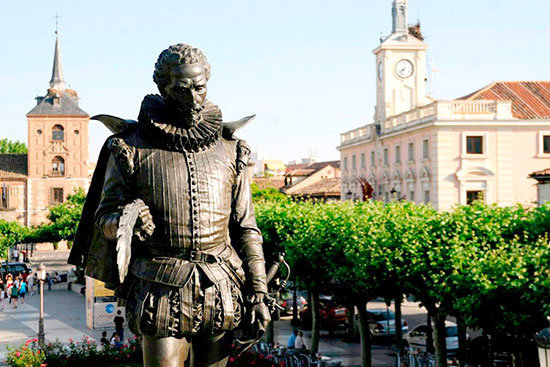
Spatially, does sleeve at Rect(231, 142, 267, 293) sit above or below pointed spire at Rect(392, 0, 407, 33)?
below

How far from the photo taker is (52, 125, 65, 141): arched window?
87.1 metres

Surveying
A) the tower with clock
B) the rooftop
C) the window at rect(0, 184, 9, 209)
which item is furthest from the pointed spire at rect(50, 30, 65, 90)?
the tower with clock

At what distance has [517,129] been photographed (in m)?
44.0

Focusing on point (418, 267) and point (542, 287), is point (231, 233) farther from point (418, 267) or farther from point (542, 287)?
point (418, 267)

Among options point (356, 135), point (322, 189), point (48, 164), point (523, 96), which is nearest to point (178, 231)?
point (523, 96)

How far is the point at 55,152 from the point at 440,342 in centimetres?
7461

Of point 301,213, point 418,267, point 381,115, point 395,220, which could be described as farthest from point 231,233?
point 381,115

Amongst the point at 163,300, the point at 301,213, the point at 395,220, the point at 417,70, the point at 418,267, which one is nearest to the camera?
the point at 163,300

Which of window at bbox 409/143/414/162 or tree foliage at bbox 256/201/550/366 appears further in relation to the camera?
window at bbox 409/143/414/162

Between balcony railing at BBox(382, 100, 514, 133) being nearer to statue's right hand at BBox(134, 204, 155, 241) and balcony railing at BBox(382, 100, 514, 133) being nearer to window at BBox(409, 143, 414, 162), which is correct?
window at BBox(409, 143, 414, 162)

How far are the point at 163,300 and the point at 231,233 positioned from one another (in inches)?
34.3

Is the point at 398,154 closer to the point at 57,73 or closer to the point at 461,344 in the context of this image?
the point at 461,344

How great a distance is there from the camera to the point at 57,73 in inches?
3757

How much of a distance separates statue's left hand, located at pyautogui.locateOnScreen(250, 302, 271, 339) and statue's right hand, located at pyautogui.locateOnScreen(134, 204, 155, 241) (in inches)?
38.1
